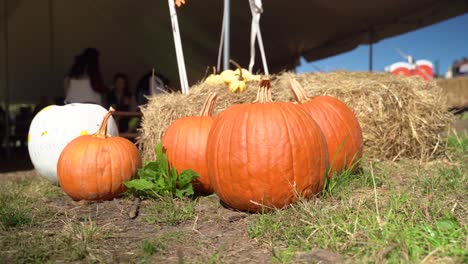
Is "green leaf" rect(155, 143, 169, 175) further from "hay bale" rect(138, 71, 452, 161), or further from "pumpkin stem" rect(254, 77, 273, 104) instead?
"hay bale" rect(138, 71, 452, 161)

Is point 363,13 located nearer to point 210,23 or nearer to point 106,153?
point 210,23

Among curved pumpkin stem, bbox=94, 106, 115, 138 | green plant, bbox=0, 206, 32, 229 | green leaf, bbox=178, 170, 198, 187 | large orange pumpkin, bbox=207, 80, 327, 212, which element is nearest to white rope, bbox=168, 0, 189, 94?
curved pumpkin stem, bbox=94, 106, 115, 138

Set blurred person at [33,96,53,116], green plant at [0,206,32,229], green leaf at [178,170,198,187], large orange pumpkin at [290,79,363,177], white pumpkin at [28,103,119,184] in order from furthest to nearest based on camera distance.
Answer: blurred person at [33,96,53,116], white pumpkin at [28,103,119,184], large orange pumpkin at [290,79,363,177], green leaf at [178,170,198,187], green plant at [0,206,32,229]

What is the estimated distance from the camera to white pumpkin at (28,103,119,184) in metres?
3.04

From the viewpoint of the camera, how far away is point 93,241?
1.65 meters

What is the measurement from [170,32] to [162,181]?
3728 mm

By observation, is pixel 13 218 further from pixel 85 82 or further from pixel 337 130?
pixel 85 82

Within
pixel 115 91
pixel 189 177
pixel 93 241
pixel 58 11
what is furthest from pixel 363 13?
pixel 58 11

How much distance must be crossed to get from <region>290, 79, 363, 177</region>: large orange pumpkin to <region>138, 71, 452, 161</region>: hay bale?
87 cm

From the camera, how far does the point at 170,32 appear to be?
5.64m

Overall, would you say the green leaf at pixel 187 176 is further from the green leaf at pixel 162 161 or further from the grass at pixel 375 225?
the grass at pixel 375 225

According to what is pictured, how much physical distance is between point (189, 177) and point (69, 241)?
825 millimetres

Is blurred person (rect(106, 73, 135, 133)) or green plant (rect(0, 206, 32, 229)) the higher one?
blurred person (rect(106, 73, 135, 133))

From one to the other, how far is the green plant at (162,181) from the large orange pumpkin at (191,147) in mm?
90
